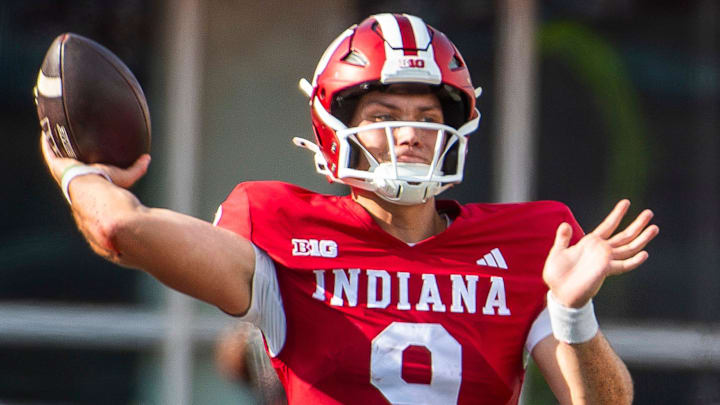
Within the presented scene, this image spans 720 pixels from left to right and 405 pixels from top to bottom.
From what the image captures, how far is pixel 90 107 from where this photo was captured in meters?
2.70

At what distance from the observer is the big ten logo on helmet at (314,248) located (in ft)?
9.53

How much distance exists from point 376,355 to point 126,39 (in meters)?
3.08

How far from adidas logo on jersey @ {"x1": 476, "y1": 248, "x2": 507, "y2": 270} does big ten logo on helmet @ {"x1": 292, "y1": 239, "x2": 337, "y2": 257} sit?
371mm

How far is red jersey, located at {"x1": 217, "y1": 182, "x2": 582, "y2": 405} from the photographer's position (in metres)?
2.81

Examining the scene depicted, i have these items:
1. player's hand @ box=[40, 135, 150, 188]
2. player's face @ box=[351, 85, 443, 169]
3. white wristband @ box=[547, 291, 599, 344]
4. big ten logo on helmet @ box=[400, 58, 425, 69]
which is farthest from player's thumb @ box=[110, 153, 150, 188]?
white wristband @ box=[547, 291, 599, 344]

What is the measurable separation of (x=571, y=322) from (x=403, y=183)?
53 centimetres

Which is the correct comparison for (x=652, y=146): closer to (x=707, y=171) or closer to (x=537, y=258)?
(x=707, y=171)

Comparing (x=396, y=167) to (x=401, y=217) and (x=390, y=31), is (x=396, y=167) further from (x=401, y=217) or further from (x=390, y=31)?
(x=390, y=31)

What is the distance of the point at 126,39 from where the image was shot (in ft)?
17.9

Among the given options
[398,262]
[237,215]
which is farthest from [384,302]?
[237,215]

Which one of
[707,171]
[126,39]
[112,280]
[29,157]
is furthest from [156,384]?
[707,171]

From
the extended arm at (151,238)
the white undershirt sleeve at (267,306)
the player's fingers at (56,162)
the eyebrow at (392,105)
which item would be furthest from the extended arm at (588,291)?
the player's fingers at (56,162)

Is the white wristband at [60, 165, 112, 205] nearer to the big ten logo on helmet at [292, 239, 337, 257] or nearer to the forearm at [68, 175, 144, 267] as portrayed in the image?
the forearm at [68, 175, 144, 267]

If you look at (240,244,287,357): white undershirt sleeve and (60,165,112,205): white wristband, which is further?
(240,244,287,357): white undershirt sleeve
